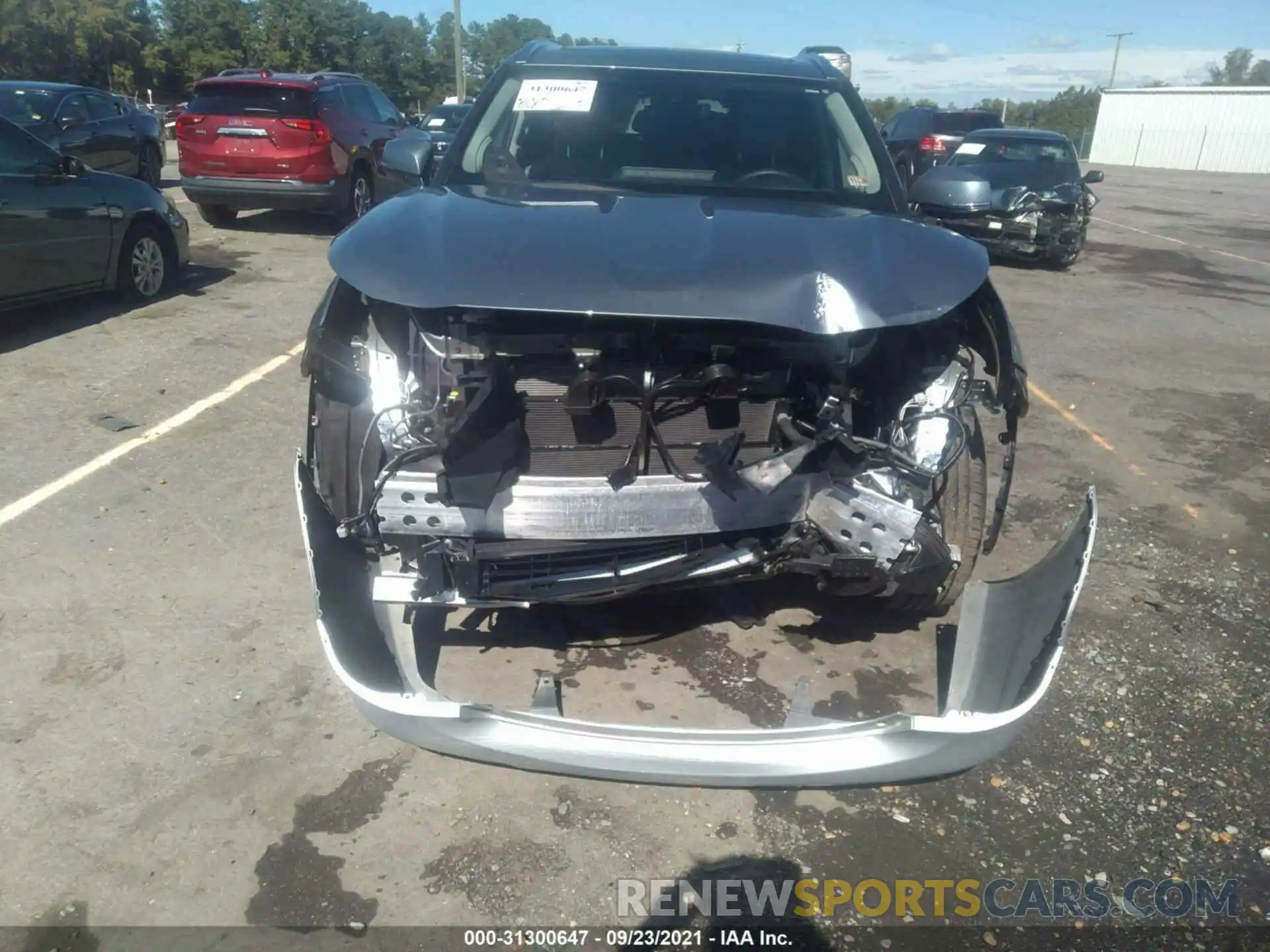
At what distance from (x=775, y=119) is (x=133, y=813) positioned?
131 inches

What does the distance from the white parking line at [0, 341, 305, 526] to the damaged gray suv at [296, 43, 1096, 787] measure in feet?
6.87

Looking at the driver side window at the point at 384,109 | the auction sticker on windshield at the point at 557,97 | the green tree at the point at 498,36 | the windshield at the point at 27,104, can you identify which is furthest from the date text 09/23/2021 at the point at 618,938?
the green tree at the point at 498,36

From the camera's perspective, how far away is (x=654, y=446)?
2.75 meters

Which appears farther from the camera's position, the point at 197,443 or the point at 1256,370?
the point at 1256,370

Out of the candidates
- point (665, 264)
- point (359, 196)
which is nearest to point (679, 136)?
point (665, 264)

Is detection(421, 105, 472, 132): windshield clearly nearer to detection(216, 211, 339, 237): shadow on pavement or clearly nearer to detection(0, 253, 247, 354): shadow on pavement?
detection(216, 211, 339, 237): shadow on pavement

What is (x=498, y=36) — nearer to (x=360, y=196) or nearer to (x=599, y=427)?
(x=360, y=196)

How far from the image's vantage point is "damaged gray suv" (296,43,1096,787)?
2.37 meters

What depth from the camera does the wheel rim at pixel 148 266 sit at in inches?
307

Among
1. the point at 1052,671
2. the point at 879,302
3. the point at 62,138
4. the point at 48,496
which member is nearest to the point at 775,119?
the point at 879,302

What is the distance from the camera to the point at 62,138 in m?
11.2

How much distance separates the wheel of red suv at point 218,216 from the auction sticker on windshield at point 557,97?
8.92 meters

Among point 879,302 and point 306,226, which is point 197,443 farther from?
point 306,226

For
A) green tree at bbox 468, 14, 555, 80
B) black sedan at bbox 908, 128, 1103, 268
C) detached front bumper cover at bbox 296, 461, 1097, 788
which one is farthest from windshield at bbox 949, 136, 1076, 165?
green tree at bbox 468, 14, 555, 80
